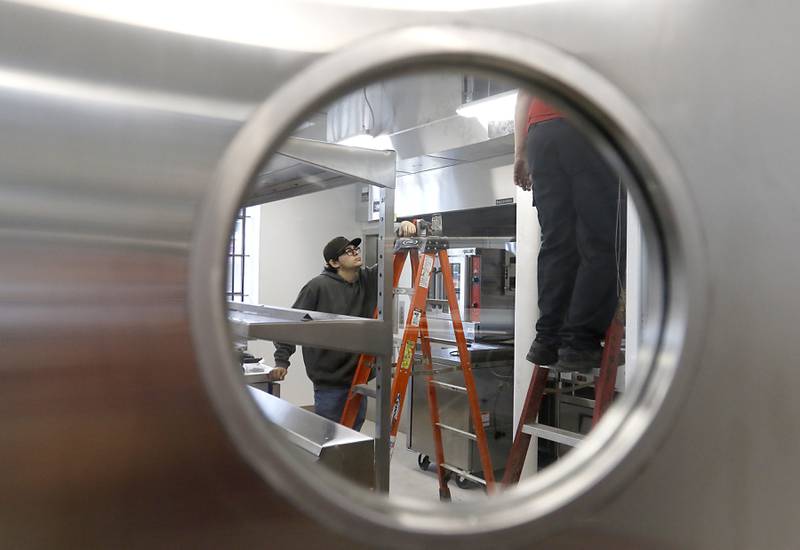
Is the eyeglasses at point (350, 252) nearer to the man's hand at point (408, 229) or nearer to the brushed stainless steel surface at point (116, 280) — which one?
the man's hand at point (408, 229)

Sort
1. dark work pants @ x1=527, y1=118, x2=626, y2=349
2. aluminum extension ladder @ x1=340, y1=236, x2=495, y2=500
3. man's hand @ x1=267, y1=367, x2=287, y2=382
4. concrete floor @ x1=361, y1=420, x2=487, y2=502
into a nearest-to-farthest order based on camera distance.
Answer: dark work pants @ x1=527, y1=118, x2=626, y2=349
man's hand @ x1=267, y1=367, x2=287, y2=382
aluminum extension ladder @ x1=340, y1=236, x2=495, y2=500
concrete floor @ x1=361, y1=420, x2=487, y2=502

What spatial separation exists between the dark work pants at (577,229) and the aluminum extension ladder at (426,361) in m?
1.21

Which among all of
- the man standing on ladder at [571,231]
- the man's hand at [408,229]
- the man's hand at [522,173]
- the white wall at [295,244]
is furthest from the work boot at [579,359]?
the white wall at [295,244]

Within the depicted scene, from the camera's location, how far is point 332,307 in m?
2.97

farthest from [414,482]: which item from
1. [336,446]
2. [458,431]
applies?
[336,446]

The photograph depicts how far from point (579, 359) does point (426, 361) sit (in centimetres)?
155

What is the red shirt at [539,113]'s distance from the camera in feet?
4.85

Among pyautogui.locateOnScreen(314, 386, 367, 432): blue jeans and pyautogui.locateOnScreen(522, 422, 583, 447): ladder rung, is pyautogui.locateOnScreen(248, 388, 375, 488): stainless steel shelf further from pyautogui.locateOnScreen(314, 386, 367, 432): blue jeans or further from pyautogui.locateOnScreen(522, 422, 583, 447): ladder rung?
pyautogui.locateOnScreen(314, 386, 367, 432): blue jeans

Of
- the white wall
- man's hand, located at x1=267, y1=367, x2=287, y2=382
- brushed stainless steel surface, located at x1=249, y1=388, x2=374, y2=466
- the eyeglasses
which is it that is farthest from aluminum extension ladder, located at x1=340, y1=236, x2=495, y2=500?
the white wall

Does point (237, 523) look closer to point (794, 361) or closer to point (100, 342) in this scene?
point (100, 342)

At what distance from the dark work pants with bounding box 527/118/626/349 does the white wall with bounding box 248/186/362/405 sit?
11.7 ft

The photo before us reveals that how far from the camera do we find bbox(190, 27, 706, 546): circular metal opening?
1.29 feet

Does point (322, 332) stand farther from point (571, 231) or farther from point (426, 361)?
point (426, 361)

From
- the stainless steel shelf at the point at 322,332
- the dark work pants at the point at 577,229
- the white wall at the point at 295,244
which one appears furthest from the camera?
the white wall at the point at 295,244
